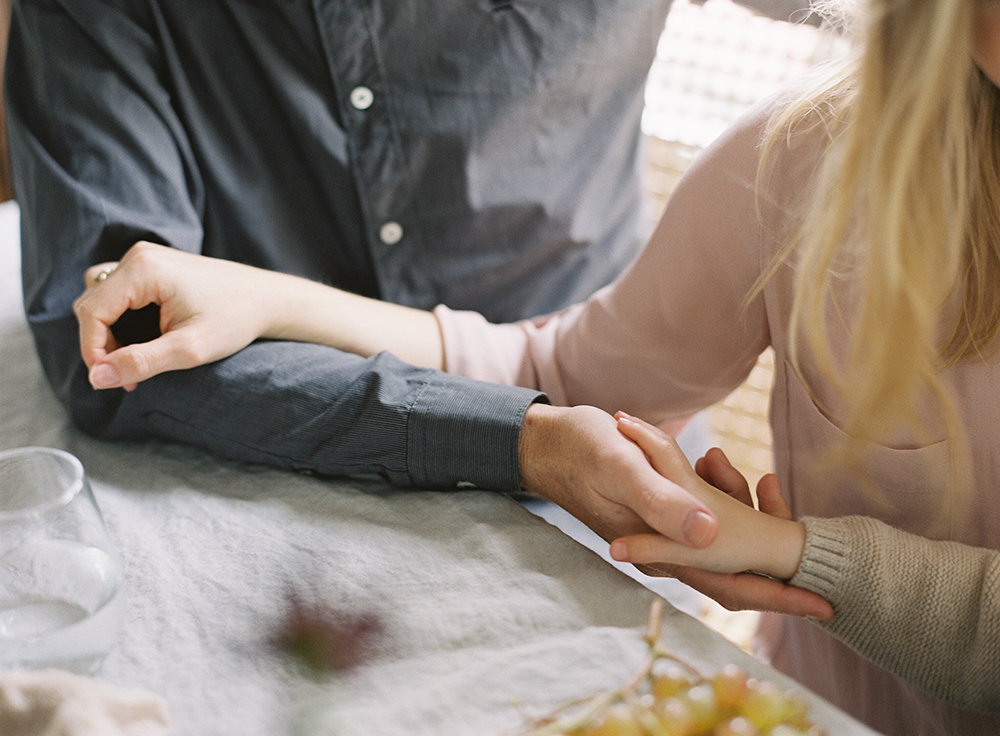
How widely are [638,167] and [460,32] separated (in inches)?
11.6

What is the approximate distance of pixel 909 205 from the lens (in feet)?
1.46

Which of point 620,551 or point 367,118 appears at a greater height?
point 367,118

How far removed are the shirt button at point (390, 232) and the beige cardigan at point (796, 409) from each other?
A: 0.36 feet

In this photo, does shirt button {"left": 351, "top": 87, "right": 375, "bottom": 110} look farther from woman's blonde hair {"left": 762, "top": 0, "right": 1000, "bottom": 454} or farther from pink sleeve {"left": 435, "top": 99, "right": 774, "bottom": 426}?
woman's blonde hair {"left": 762, "top": 0, "right": 1000, "bottom": 454}

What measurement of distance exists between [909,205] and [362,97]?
0.55m

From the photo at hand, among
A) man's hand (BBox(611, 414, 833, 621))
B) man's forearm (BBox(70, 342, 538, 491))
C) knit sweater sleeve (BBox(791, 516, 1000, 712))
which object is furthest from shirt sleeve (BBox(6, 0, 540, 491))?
knit sweater sleeve (BBox(791, 516, 1000, 712))

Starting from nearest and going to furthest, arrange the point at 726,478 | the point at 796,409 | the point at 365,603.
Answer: the point at 365,603 → the point at 726,478 → the point at 796,409

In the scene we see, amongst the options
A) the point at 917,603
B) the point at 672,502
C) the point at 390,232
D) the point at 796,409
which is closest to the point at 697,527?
the point at 672,502

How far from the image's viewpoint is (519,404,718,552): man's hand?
500 mm

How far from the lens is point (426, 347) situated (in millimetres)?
794

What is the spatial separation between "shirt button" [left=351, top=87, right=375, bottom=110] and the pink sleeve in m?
0.22

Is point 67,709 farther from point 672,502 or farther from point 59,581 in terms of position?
point 672,502

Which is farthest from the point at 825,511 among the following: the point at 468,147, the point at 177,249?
the point at 177,249

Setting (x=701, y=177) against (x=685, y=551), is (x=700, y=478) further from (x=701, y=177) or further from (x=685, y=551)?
(x=701, y=177)
